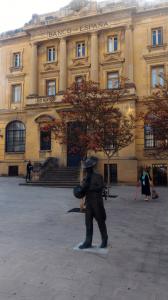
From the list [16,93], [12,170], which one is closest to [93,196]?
[12,170]

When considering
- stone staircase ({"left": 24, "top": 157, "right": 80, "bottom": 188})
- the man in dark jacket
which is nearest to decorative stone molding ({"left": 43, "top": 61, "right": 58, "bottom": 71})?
stone staircase ({"left": 24, "top": 157, "right": 80, "bottom": 188})

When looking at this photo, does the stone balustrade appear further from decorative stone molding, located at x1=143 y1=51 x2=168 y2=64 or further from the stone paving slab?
the stone paving slab

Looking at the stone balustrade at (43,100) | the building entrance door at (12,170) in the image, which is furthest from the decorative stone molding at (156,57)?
the building entrance door at (12,170)

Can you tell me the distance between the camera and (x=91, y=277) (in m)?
4.60

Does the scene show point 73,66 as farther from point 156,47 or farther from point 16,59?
point 156,47

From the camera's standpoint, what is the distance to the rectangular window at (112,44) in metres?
27.2

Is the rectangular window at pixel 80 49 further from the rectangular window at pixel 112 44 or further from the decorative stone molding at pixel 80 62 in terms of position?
the rectangular window at pixel 112 44

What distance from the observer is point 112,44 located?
89.6 ft

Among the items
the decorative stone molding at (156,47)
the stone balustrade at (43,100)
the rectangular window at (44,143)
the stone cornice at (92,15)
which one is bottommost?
the rectangular window at (44,143)

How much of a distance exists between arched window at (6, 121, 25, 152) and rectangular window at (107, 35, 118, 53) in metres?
11.7

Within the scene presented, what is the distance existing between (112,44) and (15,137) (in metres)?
13.6

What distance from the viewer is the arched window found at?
29.2 meters

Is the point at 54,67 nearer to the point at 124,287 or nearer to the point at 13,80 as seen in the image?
the point at 13,80

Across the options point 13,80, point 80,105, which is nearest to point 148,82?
point 80,105
